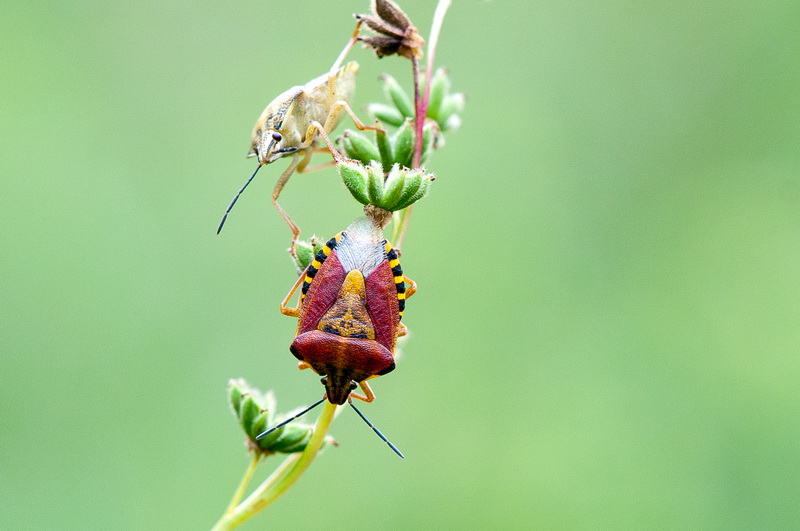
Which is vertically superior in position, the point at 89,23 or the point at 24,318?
the point at 89,23

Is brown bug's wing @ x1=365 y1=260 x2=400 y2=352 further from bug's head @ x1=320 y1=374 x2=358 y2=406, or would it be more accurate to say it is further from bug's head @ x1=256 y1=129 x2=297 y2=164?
bug's head @ x1=256 y1=129 x2=297 y2=164

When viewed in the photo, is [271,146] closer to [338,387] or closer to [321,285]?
[321,285]

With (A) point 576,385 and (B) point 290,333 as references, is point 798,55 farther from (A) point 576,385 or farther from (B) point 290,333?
(B) point 290,333

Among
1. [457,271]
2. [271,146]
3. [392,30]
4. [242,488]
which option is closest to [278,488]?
[242,488]

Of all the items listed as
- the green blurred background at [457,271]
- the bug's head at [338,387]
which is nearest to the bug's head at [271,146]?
the bug's head at [338,387]

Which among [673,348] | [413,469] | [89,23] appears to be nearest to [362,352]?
[413,469]

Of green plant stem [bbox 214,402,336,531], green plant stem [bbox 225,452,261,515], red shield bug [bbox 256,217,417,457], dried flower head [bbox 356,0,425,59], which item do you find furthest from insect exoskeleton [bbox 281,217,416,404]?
dried flower head [bbox 356,0,425,59]
